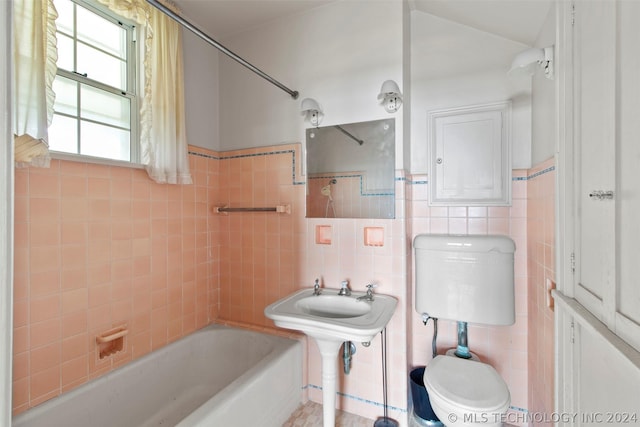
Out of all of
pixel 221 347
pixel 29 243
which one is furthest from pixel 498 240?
pixel 29 243

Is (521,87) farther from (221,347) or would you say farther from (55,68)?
(221,347)

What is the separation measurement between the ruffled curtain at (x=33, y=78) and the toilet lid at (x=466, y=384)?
2.04m

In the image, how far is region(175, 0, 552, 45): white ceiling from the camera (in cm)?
150

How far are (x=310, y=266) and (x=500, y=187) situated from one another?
1.30 meters

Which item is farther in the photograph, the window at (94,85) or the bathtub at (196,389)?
the window at (94,85)

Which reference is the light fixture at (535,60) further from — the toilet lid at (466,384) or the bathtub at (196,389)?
the bathtub at (196,389)

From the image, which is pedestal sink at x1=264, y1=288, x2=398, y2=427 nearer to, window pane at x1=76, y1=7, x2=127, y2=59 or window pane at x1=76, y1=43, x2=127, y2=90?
window pane at x1=76, y1=43, x2=127, y2=90

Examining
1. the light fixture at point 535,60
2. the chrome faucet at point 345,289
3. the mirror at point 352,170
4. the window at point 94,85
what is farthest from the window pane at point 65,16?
the light fixture at point 535,60

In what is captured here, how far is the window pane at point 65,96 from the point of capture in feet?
4.51

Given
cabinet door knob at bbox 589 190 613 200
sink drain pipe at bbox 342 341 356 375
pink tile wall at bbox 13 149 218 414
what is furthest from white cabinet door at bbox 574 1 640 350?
pink tile wall at bbox 13 149 218 414

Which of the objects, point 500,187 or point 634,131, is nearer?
point 634,131

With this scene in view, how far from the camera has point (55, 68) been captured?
125 centimetres

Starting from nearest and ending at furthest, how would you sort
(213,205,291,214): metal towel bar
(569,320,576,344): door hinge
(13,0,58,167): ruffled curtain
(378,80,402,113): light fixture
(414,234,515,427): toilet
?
(569,320,576,344): door hinge → (13,0,58,167): ruffled curtain → (414,234,515,427): toilet → (378,80,402,113): light fixture → (213,205,291,214): metal towel bar

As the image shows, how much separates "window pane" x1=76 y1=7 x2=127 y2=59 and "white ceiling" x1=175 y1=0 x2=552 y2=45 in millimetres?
461
